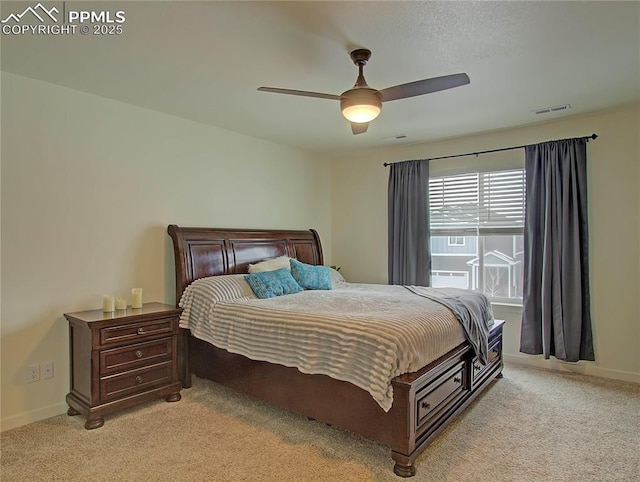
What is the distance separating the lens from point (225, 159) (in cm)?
444

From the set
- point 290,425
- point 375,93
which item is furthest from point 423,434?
point 375,93

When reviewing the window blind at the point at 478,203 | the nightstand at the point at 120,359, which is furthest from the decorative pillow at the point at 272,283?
the window blind at the point at 478,203

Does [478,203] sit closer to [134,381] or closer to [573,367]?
[573,367]

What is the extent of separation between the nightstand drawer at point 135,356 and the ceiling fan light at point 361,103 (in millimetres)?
2354

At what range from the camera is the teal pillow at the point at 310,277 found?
4.19 metres

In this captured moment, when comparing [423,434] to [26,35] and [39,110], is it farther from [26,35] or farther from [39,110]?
[39,110]

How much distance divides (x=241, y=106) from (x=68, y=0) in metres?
1.70

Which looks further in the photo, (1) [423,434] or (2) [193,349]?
(2) [193,349]

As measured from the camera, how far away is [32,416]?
9.68 feet

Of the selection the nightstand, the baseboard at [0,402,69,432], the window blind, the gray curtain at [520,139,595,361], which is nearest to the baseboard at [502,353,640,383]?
the gray curtain at [520,139,595,361]

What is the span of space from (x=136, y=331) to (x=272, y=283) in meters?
1.24

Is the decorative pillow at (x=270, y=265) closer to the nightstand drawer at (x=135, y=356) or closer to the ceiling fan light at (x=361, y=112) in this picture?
the nightstand drawer at (x=135, y=356)

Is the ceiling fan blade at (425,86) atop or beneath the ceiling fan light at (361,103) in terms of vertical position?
atop

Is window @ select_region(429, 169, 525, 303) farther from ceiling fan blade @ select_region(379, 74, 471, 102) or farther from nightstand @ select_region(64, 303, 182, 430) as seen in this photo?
nightstand @ select_region(64, 303, 182, 430)
